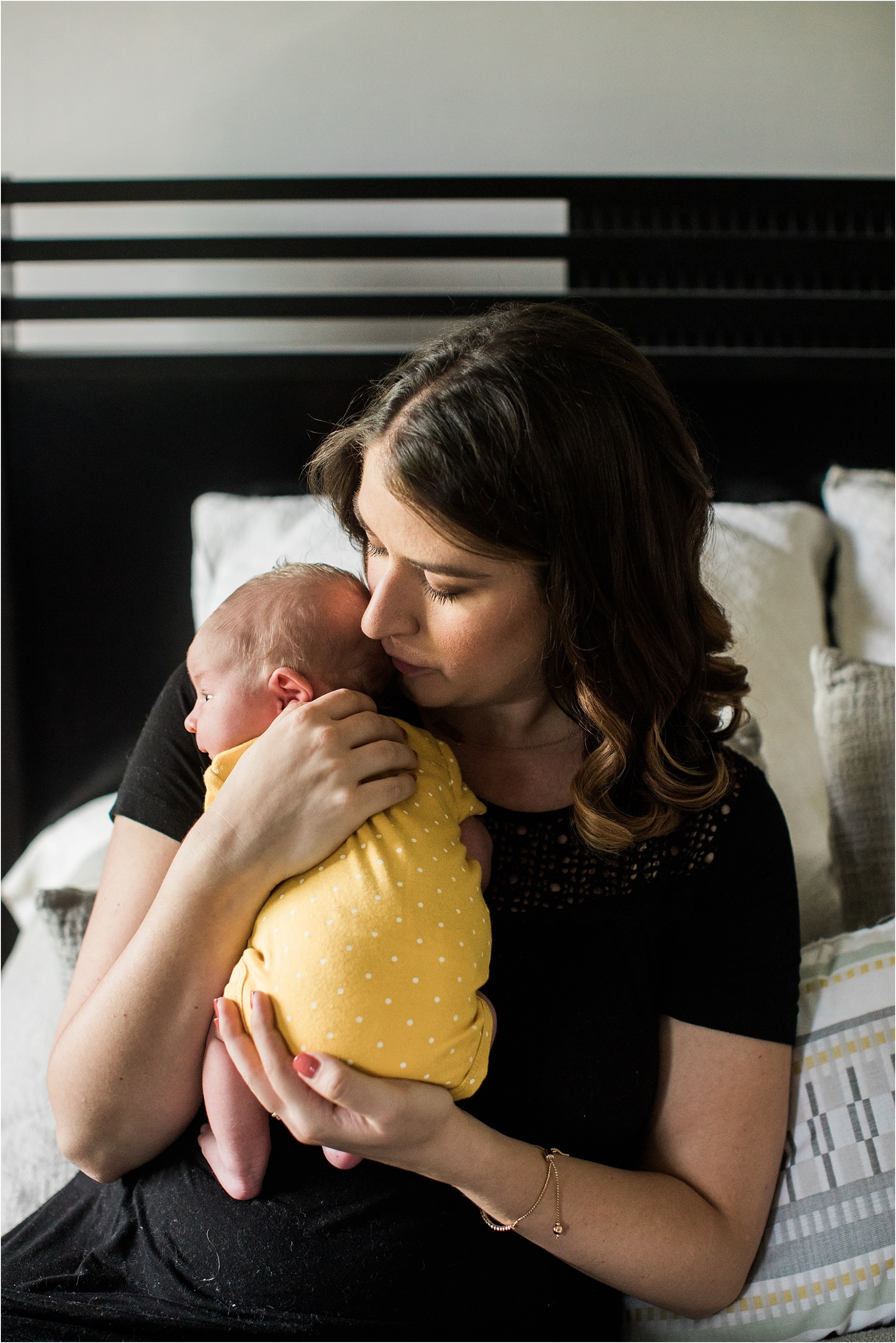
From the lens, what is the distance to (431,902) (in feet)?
2.76

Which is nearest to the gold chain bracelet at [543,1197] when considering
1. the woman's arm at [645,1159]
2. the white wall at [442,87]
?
the woman's arm at [645,1159]

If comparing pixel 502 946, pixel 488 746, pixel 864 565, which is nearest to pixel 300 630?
pixel 488 746

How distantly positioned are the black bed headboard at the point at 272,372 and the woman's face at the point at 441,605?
1.03m

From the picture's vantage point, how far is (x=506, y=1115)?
987 mm

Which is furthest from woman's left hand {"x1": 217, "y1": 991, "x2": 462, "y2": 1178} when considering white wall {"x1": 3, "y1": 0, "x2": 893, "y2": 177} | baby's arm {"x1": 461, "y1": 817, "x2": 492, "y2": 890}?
white wall {"x1": 3, "y1": 0, "x2": 893, "y2": 177}

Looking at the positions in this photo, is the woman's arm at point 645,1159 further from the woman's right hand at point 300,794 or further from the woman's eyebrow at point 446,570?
the woman's eyebrow at point 446,570

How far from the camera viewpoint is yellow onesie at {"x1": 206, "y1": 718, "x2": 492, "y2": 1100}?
800mm

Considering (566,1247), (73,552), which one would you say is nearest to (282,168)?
(73,552)

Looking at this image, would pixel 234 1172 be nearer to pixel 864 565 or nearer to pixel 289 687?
pixel 289 687

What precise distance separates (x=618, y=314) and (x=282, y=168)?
72 cm

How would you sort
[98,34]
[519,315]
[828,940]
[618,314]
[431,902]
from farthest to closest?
[618,314] → [98,34] → [828,940] → [519,315] → [431,902]

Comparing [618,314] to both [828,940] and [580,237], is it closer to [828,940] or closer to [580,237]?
[580,237]

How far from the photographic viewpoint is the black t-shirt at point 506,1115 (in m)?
0.92

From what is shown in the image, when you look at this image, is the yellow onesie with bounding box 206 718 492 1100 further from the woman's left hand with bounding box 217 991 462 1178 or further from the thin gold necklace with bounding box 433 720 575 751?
the thin gold necklace with bounding box 433 720 575 751
